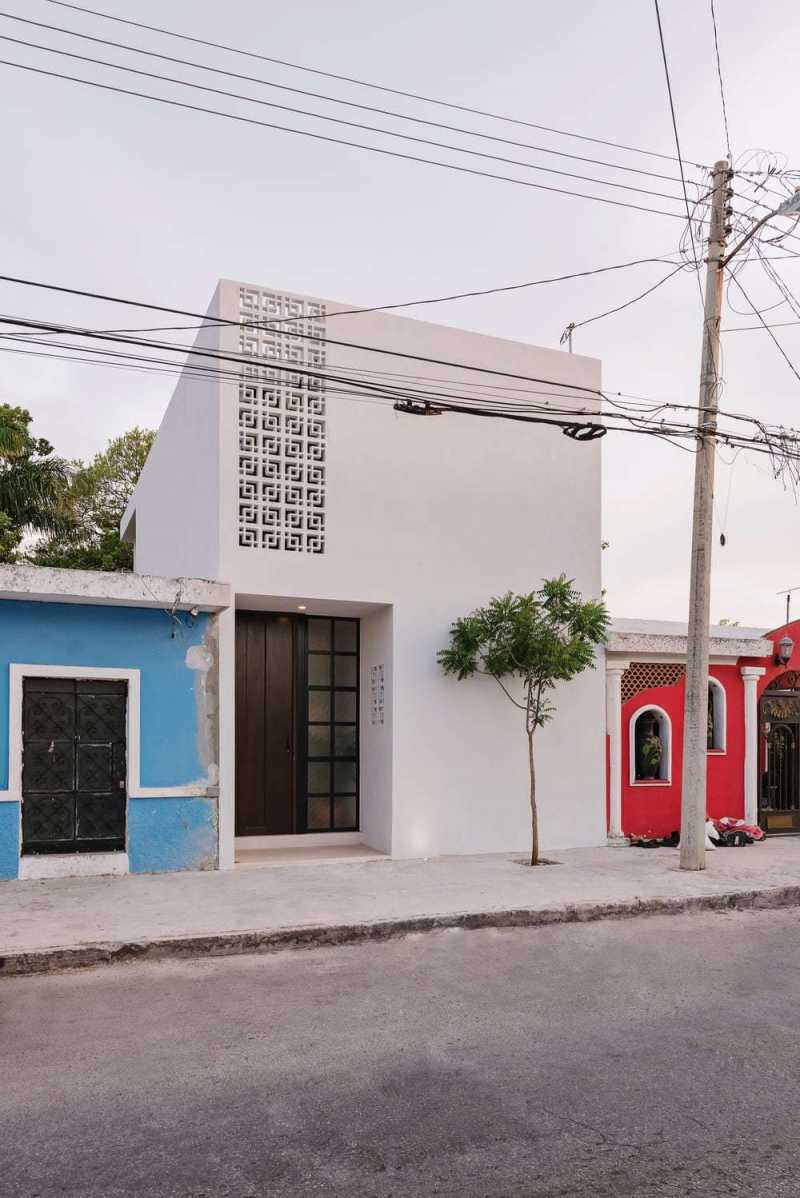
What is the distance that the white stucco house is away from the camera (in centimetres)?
1091

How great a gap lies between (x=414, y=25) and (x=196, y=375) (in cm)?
454

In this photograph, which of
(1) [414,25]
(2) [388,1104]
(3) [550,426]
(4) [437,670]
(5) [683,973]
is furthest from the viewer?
(3) [550,426]

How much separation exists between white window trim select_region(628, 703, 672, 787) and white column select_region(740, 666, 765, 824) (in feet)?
4.97

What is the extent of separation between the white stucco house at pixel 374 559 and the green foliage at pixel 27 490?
1198 cm

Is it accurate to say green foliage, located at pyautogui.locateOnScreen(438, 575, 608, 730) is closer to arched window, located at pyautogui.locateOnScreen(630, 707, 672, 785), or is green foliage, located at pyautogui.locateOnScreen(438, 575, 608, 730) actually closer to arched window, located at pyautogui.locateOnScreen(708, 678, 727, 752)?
arched window, located at pyautogui.locateOnScreen(630, 707, 672, 785)

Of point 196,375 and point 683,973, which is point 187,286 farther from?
point 683,973

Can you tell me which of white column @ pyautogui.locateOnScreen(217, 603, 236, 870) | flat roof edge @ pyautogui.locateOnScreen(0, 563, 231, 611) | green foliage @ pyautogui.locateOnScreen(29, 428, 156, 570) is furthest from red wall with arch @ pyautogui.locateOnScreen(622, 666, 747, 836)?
green foliage @ pyautogui.locateOnScreen(29, 428, 156, 570)

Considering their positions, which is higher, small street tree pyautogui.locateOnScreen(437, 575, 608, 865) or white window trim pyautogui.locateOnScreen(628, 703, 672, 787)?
small street tree pyautogui.locateOnScreen(437, 575, 608, 865)

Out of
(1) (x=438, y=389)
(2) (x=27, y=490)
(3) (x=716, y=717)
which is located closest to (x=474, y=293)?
(1) (x=438, y=389)

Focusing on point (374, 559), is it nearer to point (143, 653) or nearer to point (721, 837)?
point (143, 653)

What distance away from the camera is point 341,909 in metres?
8.27

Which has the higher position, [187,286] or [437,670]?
[187,286]

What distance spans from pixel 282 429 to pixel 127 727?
Result: 3.76m

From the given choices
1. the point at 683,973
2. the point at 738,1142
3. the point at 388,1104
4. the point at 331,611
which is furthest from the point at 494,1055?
→ the point at 331,611
